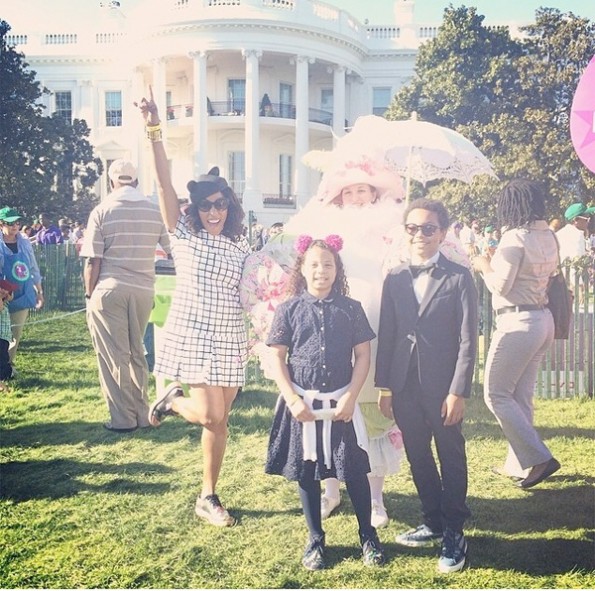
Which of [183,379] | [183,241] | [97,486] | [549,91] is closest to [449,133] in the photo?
[549,91]

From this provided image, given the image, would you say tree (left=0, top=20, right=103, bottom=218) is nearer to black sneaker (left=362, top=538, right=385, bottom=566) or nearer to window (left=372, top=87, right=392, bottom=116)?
window (left=372, top=87, right=392, bottom=116)

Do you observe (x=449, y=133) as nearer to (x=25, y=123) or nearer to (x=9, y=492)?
(x=25, y=123)

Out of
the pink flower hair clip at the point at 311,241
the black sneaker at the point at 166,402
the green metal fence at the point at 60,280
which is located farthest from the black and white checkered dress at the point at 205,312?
the green metal fence at the point at 60,280

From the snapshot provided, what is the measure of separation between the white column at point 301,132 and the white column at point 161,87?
0.71 m

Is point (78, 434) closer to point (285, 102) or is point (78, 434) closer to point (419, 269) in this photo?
point (285, 102)

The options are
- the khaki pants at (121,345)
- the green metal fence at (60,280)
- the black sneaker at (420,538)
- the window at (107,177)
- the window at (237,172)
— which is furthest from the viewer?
the green metal fence at (60,280)

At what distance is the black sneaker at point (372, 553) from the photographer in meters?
2.72

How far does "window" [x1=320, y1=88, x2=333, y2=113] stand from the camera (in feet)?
11.8

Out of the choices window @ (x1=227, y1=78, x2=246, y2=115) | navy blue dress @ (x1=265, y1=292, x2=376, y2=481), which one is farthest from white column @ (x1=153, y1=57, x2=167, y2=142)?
navy blue dress @ (x1=265, y1=292, x2=376, y2=481)

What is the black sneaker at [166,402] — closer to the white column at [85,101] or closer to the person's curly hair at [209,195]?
the person's curly hair at [209,195]

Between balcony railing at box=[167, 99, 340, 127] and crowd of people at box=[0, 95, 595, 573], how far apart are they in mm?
470

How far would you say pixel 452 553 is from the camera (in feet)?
8.93

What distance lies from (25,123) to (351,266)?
6.49 feet

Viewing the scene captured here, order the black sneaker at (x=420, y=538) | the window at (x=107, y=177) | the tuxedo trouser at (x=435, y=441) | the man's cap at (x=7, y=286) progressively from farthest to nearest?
the man's cap at (x=7, y=286) → the window at (x=107, y=177) → the black sneaker at (x=420, y=538) → the tuxedo trouser at (x=435, y=441)
